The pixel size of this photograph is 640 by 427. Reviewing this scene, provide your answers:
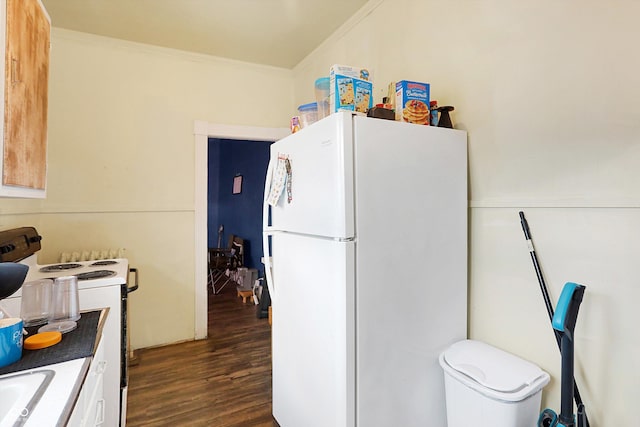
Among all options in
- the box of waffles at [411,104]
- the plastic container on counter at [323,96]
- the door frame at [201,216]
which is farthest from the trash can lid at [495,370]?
the door frame at [201,216]

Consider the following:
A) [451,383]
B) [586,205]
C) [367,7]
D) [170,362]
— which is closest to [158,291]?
[170,362]

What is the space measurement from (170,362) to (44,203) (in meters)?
1.63

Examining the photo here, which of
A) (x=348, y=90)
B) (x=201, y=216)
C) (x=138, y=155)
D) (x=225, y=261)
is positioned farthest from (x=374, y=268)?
(x=225, y=261)

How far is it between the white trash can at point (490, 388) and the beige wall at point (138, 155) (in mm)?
2535

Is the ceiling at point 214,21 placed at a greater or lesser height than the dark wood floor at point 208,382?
greater

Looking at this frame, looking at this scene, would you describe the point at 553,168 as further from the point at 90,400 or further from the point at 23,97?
the point at 23,97

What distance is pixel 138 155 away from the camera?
298 centimetres

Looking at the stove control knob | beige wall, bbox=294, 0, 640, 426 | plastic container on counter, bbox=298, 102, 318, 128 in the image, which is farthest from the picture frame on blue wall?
beige wall, bbox=294, 0, 640, 426

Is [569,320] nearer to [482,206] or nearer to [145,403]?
[482,206]

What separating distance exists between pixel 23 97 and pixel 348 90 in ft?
4.28

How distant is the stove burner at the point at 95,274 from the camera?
1.88 meters

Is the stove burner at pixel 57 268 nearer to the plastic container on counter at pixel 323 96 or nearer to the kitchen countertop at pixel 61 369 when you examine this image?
the kitchen countertop at pixel 61 369

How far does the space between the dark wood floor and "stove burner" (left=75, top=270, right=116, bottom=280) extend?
892 mm

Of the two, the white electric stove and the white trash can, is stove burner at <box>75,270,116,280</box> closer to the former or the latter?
the white electric stove
